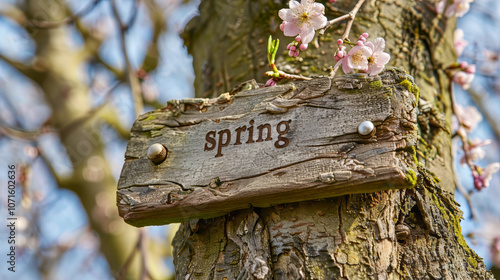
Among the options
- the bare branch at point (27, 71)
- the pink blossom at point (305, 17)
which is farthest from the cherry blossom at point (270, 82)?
the bare branch at point (27, 71)

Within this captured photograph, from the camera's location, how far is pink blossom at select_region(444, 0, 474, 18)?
1.21 m

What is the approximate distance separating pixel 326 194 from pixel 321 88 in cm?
20

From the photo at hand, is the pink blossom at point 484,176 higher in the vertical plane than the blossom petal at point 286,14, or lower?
lower

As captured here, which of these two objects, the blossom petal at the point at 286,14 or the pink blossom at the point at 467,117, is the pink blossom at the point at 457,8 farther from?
the blossom petal at the point at 286,14

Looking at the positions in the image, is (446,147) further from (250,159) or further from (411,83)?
(250,159)

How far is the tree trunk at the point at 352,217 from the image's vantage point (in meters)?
0.78

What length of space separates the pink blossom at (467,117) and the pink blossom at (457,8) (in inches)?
10.5

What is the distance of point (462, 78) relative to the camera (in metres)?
1.21

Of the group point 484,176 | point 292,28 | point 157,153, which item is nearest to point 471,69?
point 484,176

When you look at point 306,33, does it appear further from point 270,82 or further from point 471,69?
point 471,69

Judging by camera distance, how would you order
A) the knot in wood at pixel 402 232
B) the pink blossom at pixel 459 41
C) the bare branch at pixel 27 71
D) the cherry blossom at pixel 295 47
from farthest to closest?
the bare branch at pixel 27 71 < the pink blossom at pixel 459 41 < the cherry blossom at pixel 295 47 < the knot in wood at pixel 402 232

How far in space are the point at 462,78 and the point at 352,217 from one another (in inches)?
26.1

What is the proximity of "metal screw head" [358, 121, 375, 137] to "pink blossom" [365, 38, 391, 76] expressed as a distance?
0.17m

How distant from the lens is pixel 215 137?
2.83 feet
